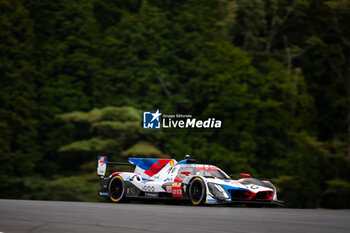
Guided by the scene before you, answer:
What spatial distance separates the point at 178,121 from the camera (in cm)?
3531

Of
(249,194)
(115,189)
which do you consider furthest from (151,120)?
(249,194)

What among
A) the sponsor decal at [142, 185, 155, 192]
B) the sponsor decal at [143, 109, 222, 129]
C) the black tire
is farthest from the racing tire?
the sponsor decal at [143, 109, 222, 129]

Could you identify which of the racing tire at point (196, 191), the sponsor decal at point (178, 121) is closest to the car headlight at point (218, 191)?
the racing tire at point (196, 191)

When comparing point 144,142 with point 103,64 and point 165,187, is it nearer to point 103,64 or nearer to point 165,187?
point 103,64

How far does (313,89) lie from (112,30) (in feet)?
45.1

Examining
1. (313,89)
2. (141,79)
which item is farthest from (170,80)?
(313,89)

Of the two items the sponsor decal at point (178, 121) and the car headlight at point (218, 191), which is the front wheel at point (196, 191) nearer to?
the car headlight at point (218, 191)

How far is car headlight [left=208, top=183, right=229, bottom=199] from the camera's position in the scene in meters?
14.3

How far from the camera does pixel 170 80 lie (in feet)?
118

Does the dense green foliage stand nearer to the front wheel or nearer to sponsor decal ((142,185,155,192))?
sponsor decal ((142,185,155,192))

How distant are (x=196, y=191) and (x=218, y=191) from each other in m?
0.76

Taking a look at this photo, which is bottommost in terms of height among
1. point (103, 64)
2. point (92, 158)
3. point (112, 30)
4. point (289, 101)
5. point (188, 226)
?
→ point (188, 226)

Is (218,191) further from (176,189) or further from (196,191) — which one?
(176,189)

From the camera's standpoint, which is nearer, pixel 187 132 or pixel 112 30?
pixel 187 132
